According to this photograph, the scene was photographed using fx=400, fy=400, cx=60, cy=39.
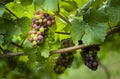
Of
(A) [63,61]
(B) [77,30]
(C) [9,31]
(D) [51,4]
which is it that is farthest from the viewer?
(A) [63,61]

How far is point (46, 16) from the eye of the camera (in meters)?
1.75

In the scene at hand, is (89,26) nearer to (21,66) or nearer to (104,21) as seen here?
(104,21)

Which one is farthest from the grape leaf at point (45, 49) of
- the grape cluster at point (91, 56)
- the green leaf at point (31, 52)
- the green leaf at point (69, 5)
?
the green leaf at point (69, 5)

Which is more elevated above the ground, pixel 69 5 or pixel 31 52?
pixel 69 5

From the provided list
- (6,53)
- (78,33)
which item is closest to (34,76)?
(6,53)

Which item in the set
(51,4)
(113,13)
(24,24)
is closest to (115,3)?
(113,13)

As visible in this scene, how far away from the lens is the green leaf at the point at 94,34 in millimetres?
1763

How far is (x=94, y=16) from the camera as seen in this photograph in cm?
184

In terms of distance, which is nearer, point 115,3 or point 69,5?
point 115,3

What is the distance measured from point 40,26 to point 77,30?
7.1 inches

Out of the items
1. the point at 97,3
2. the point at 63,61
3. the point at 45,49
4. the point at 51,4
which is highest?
the point at 51,4

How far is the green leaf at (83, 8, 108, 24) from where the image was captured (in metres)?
1.83

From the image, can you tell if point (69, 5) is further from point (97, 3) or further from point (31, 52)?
point (31, 52)

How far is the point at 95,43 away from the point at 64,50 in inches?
8.3
